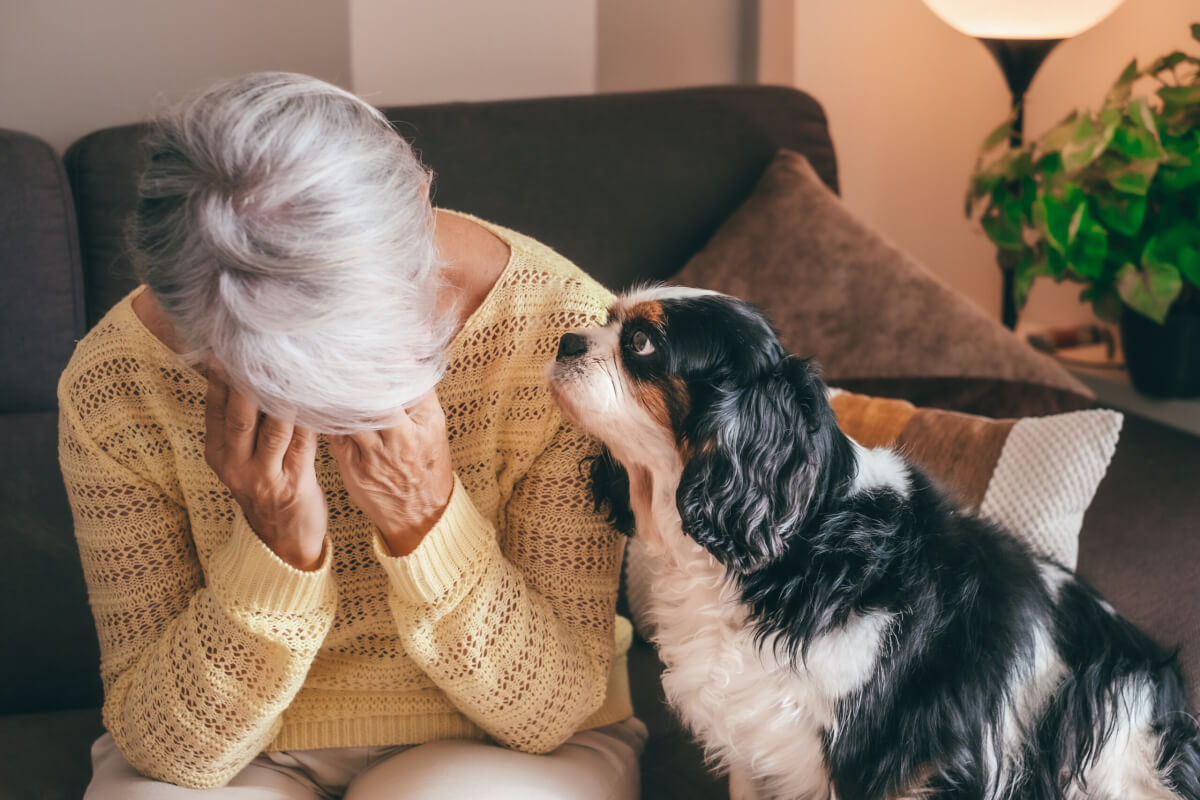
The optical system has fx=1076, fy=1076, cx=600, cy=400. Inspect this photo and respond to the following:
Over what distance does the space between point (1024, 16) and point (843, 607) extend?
1.62 meters

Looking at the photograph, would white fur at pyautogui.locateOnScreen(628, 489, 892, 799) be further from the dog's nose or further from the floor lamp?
the floor lamp

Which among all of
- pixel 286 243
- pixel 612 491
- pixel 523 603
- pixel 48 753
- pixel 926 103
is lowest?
pixel 48 753

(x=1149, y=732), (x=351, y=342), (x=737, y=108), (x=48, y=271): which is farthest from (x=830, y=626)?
(x=48, y=271)

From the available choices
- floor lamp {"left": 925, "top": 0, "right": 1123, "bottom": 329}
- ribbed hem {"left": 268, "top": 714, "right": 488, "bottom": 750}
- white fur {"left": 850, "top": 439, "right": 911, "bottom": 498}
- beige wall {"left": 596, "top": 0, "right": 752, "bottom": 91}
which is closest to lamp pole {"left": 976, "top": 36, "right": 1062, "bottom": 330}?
floor lamp {"left": 925, "top": 0, "right": 1123, "bottom": 329}

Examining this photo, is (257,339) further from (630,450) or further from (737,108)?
(737,108)

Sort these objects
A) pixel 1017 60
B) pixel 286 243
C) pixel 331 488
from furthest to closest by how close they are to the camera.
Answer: pixel 1017 60 < pixel 331 488 < pixel 286 243

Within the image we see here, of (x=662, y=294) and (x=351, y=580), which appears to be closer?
(x=662, y=294)

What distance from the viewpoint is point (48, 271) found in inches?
68.6

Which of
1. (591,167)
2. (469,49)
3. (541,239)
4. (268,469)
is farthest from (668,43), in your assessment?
(268,469)

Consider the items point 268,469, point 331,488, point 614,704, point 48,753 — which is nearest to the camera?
point 268,469

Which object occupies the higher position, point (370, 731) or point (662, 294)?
point (662, 294)

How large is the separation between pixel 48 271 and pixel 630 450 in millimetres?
1155

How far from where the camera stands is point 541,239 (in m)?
1.89

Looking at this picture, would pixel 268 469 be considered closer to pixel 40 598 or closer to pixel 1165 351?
pixel 40 598
